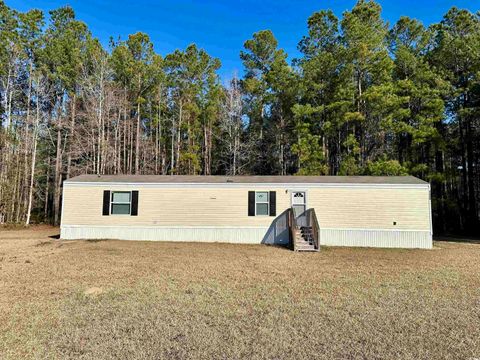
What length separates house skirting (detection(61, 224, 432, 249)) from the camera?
39.0 feet

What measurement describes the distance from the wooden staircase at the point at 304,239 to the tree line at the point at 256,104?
321 inches

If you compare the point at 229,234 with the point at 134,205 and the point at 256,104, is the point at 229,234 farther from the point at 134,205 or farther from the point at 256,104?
the point at 256,104

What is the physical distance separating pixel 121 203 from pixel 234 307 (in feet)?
29.8

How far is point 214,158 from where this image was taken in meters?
24.8

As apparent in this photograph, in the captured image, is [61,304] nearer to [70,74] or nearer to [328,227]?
[328,227]

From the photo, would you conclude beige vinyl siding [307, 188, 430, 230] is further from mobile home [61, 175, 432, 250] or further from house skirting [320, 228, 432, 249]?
house skirting [320, 228, 432, 249]

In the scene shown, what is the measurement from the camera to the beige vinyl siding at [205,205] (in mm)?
12078

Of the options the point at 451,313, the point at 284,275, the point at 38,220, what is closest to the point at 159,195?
the point at 284,275

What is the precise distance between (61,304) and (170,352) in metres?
2.64

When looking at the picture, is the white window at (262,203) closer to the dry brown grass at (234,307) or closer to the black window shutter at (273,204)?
the black window shutter at (273,204)

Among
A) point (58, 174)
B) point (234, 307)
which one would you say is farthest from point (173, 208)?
point (58, 174)

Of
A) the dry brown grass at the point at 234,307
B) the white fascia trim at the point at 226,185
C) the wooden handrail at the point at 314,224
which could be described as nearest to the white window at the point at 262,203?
the white fascia trim at the point at 226,185

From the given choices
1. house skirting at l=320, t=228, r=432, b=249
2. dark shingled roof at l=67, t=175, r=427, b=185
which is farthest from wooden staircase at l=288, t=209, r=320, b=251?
dark shingled roof at l=67, t=175, r=427, b=185

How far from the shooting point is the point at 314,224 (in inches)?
440
